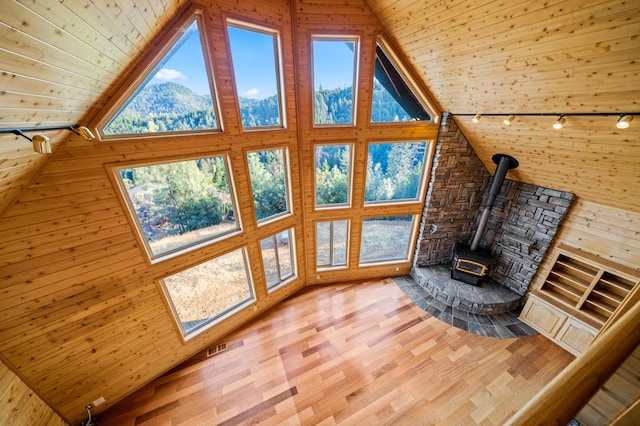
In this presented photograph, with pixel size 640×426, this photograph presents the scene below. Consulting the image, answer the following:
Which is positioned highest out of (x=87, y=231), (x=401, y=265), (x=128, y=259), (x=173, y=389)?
(x=87, y=231)

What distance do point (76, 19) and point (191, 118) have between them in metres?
2.00

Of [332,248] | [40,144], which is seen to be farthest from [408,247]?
[40,144]

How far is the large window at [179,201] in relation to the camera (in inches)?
144

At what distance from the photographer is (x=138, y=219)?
3.68 metres

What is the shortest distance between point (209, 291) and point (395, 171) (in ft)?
16.1

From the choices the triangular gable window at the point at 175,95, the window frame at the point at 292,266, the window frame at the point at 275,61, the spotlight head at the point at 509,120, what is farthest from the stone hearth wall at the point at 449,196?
the triangular gable window at the point at 175,95

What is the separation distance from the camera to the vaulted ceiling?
6.12ft

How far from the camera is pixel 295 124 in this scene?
4.77 meters

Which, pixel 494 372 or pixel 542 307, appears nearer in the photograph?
pixel 494 372

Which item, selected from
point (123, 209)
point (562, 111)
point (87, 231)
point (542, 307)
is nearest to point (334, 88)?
point (562, 111)

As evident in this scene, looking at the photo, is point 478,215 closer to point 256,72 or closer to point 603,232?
point 603,232

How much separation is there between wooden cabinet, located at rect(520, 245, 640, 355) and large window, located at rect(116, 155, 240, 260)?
6.65 meters

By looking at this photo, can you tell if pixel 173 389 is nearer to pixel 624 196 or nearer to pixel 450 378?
pixel 450 378

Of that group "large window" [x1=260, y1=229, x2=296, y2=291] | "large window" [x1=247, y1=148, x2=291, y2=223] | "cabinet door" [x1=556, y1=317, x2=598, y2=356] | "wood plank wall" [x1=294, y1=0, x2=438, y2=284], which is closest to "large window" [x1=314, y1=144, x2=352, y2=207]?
"wood plank wall" [x1=294, y1=0, x2=438, y2=284]
